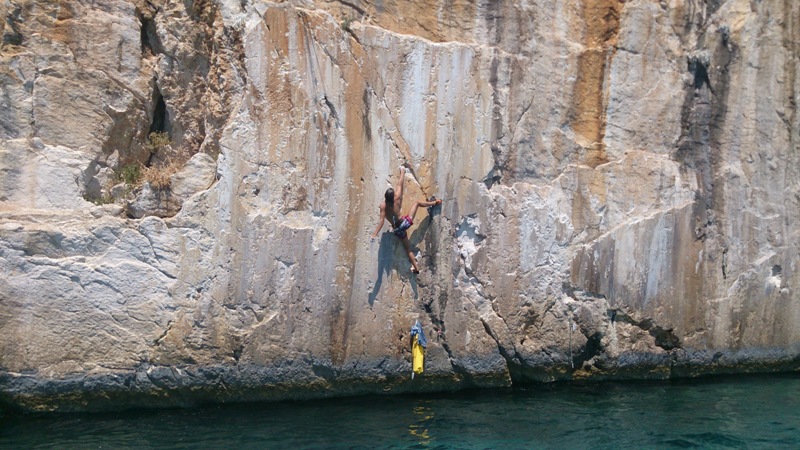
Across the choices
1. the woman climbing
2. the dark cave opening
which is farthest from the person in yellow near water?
the dark cave opening

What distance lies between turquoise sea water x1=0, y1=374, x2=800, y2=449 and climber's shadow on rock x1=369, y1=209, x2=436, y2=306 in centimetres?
119

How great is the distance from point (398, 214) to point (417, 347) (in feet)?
4.44

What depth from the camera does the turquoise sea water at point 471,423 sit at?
7.11 m

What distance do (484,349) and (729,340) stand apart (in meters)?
2.82

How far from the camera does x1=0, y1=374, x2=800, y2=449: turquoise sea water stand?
7105mm

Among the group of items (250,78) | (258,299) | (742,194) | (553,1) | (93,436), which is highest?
→ (553,1)

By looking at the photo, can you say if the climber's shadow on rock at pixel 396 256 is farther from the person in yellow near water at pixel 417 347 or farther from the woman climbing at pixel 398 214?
the person in yellow near water at pixel 417 347

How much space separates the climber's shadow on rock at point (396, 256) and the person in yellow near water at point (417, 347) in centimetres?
34

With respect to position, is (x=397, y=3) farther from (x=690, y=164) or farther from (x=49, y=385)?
(x=49, y=385)

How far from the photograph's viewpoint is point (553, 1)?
27.8ft

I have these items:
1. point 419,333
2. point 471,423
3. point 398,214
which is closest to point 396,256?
point 398,214

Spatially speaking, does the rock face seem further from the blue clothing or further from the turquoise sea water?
the turquoise sea water

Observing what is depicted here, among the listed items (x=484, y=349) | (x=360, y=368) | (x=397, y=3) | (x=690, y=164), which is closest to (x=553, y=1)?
(x=397, y=3)

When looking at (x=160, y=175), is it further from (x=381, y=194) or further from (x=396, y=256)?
(x=396, y=256)
